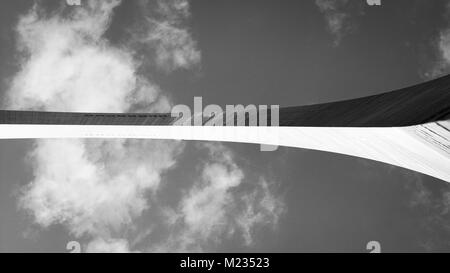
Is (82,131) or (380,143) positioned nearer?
(380,143)

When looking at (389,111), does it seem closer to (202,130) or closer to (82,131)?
(202,130)

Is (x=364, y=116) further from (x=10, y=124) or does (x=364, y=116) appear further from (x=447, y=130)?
(x=10, y=124)

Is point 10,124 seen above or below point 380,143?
above

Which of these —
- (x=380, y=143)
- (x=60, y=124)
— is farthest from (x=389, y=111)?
(x=60, y=124)

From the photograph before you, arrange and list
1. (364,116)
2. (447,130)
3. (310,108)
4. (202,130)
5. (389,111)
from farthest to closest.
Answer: (202,130) < (310,108) < (364,116) < (389,111) < (447,130)

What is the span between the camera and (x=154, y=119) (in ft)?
43.0
